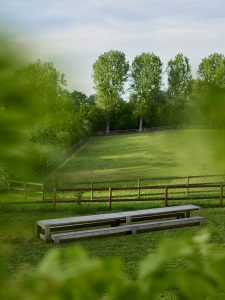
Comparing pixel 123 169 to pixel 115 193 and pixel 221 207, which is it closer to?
pixel 115 193

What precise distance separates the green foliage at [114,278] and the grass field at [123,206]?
11 cm

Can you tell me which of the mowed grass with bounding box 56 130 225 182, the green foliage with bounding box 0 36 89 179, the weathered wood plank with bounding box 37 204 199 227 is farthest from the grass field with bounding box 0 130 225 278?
the weathered wood plank with bounding box 37 204 199 227

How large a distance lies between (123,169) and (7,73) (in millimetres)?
17948

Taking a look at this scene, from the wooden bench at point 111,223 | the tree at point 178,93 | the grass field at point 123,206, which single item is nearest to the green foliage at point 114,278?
the grass field at point 123,206

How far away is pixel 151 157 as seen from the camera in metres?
21.2

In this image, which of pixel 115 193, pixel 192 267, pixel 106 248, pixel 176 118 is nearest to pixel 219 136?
pixel 176 118

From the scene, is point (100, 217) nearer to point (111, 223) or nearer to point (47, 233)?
point (111, 223)

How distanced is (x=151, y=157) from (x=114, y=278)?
68.7ft

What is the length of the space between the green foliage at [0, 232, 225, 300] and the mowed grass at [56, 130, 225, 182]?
0.19 m

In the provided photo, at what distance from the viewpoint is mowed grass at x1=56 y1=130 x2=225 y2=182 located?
0.56 metres

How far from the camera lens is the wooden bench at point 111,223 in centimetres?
748

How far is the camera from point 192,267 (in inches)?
14.3

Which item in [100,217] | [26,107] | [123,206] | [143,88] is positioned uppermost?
[143,88]

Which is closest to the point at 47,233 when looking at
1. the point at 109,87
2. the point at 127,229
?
the point at 127,229
